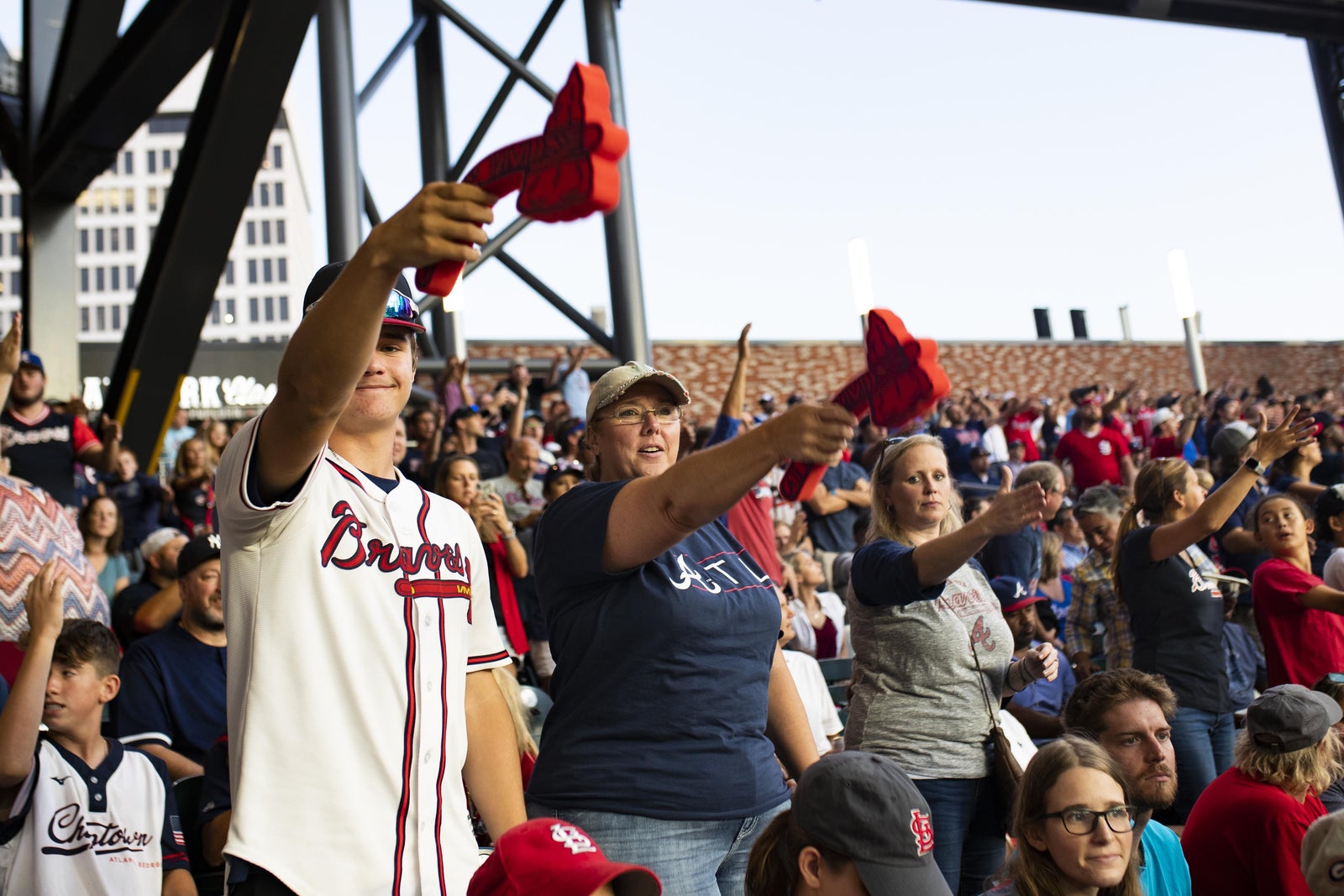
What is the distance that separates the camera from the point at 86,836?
307cm

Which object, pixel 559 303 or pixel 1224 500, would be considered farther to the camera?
pixel 559 303

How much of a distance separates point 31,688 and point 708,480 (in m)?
2.12

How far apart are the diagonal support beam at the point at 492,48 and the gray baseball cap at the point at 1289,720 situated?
7.39 metres

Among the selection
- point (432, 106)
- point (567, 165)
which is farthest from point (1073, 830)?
point (432, 106)

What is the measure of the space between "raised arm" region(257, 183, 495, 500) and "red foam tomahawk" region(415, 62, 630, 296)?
3cm

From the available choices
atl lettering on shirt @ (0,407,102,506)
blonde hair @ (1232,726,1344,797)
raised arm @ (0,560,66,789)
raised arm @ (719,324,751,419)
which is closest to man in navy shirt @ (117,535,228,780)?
raised arm @ (0,560,66,789)

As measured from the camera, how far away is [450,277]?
Answer: 1.32 m

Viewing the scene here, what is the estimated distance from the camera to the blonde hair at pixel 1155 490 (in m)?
4.50

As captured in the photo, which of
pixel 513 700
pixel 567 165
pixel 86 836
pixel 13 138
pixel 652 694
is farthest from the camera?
pixel 13 138

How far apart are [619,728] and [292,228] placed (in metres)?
100

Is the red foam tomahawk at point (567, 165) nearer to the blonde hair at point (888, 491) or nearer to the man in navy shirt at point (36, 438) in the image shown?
the blonde hair at point (888, 491)

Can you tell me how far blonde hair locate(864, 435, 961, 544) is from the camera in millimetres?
3152

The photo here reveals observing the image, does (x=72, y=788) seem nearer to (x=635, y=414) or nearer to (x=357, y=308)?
(x=635, y=414)

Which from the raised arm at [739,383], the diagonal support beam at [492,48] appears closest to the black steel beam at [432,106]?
the diagonal support beam at [492,48]
